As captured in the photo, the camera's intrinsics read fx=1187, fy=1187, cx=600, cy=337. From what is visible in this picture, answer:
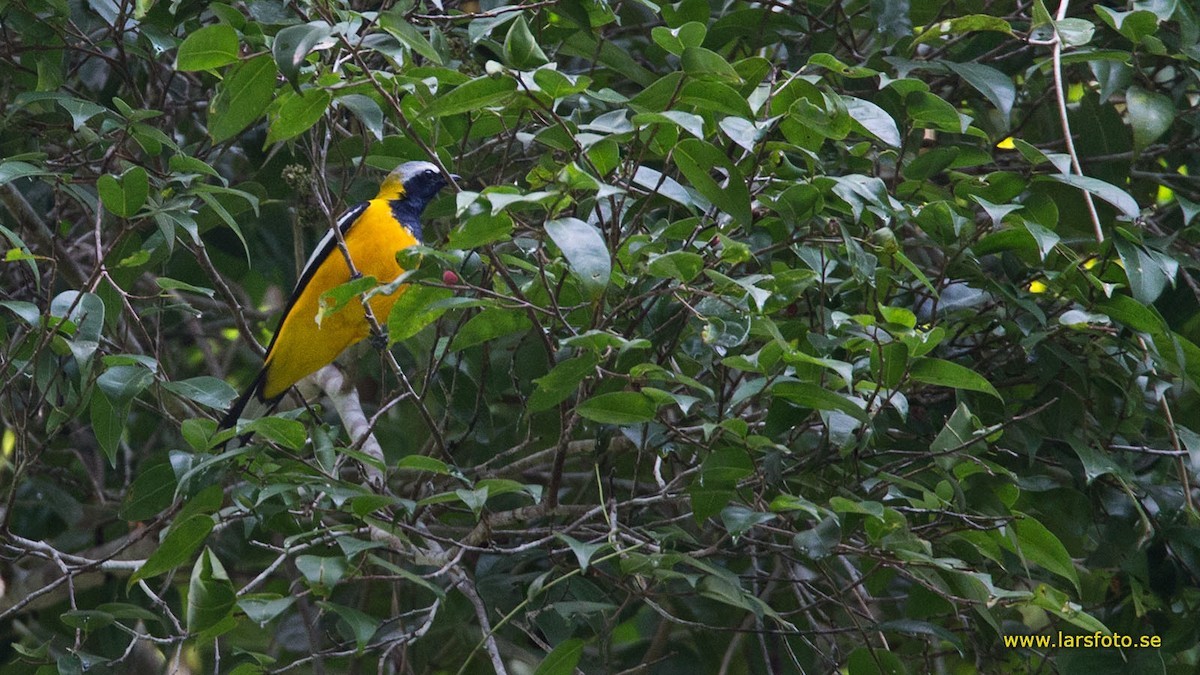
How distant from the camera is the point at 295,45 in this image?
193 cm

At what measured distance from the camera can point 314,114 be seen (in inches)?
88.1

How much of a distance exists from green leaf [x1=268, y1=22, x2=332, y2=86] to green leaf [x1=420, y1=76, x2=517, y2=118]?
218mm

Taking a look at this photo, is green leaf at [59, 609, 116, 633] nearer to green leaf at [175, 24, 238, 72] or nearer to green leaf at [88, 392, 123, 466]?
green leaf at [88, 392, 123, 466]

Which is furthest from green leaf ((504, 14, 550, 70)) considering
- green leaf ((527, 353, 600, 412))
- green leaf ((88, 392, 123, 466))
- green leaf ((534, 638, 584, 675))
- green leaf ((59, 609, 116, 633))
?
green leaf ((59, 609, 116, 633))

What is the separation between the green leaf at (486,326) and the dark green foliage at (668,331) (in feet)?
0.04

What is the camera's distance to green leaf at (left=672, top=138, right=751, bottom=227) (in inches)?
86.0

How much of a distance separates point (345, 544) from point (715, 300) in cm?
83

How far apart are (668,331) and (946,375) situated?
71 cm

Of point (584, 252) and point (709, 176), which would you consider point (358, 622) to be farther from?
point (709, 176)

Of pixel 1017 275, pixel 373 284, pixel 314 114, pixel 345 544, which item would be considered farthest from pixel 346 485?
pixel 1017 275

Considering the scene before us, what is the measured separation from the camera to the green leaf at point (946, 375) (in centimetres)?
219
